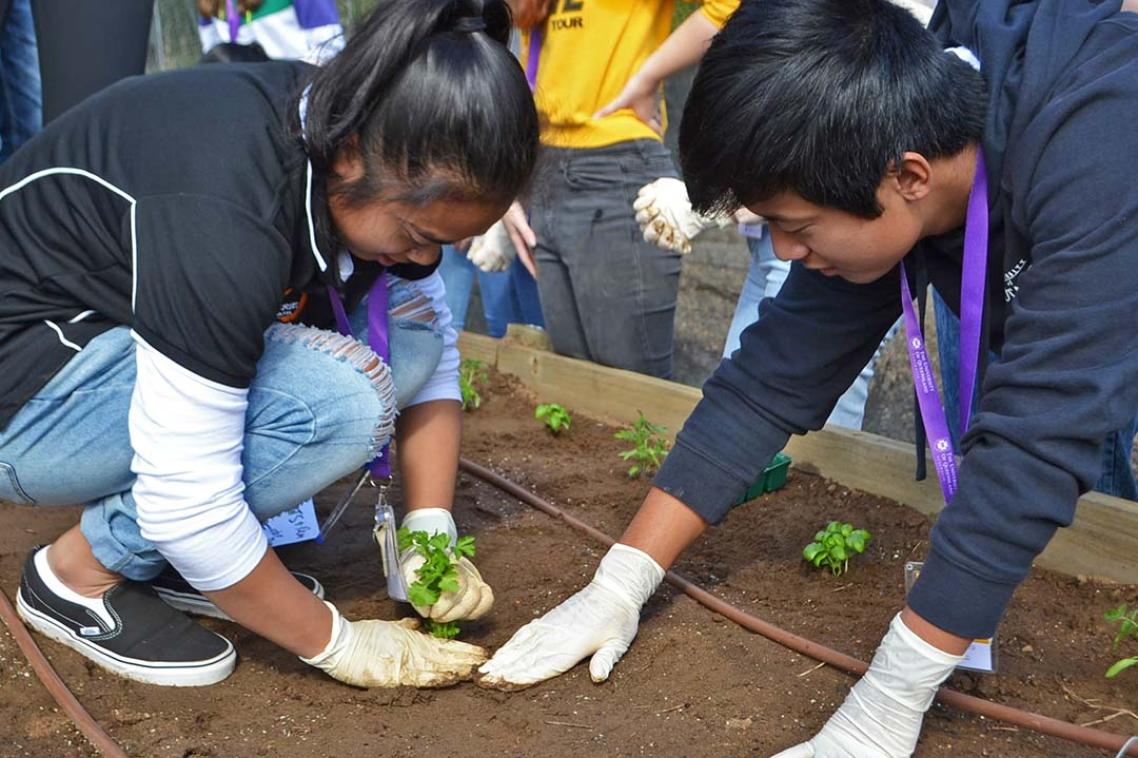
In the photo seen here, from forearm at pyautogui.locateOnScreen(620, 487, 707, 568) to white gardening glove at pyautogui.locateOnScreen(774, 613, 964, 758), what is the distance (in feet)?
1.84

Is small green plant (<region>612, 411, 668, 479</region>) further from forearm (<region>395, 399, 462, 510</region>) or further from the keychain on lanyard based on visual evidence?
the keychain on lanyard

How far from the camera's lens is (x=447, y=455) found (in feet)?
8.80

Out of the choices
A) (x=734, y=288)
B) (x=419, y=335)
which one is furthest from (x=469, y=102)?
(x=734, y=288)

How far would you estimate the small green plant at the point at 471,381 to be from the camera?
12.7 ft

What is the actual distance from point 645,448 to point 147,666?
1.52m

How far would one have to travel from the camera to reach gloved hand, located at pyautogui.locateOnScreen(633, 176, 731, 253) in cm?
330

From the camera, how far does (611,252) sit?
3.77 m

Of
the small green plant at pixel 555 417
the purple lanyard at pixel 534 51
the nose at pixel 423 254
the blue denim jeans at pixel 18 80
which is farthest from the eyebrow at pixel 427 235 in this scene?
the blue denim jeans at pixel 18 80

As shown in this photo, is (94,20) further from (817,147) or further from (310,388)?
(817,147)

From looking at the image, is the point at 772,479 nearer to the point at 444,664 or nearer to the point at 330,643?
the point at 444,664

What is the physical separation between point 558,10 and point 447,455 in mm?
1769

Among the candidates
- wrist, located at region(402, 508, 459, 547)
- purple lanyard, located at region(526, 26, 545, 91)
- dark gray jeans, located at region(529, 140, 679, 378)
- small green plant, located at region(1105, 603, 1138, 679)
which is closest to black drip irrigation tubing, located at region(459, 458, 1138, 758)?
small green plant, located at region(1105, 603, 1138, 679)

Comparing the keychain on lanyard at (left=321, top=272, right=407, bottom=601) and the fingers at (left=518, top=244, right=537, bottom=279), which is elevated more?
the keychain on lanyard at (left=321, top=272, right=407, bottom=601)

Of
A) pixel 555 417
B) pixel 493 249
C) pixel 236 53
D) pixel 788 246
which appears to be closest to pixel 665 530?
pixel 788 246
